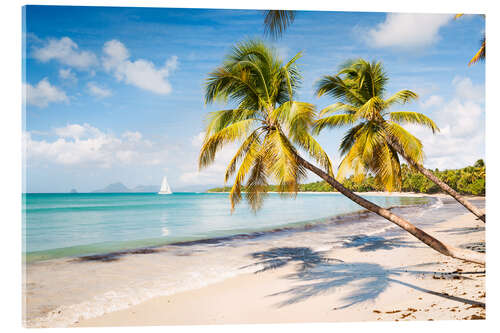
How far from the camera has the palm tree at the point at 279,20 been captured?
363cm

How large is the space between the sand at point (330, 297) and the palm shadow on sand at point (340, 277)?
1 cm

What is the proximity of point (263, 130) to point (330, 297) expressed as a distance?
2.27 meters

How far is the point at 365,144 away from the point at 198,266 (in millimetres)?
3907

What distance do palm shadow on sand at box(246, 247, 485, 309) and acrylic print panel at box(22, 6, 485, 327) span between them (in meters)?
0.03

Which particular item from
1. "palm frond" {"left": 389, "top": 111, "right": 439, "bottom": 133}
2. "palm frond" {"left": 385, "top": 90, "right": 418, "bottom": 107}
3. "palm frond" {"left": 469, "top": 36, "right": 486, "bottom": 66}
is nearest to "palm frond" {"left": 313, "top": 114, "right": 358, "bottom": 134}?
"palm frond" {"left": 385, "top": 90, "right": 418, "bottom": 107}

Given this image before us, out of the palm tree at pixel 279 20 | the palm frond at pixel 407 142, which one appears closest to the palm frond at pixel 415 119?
the palm frond at pixel 407 142

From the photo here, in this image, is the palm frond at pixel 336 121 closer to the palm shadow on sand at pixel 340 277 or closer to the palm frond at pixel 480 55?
the palm frond at pixel 480 55

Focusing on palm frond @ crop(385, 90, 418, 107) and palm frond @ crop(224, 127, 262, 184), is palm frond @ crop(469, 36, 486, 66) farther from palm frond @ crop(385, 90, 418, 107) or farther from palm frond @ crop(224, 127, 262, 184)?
palm frond @ crop(224, 127, 262, 184)

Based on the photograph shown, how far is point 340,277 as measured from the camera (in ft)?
15.6

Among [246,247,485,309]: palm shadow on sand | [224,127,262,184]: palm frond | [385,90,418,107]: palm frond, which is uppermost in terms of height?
[385,90,418,107]: palm frond

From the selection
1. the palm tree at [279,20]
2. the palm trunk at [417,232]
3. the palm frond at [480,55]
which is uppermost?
the palm tree at [279,20]

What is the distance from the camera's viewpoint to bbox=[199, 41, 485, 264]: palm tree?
9.80ft

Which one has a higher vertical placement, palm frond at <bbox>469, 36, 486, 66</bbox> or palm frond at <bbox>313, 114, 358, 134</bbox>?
palm frond at <bbox>469, 36, 486, 66</bbox>
